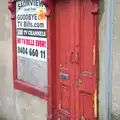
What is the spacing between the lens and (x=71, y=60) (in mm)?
5691

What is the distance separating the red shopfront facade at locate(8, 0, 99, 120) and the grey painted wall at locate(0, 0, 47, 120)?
15.9 inches

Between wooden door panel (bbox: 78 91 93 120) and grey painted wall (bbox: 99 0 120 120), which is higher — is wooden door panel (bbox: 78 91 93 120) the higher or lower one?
the lower one

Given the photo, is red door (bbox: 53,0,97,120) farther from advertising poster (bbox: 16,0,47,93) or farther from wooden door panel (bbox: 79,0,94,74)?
advertising poster (bbox: 16,0,47,93)

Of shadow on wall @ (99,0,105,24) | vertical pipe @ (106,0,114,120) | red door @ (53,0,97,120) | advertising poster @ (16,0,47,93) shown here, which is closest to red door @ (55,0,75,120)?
red door @ (53,0,97,120)

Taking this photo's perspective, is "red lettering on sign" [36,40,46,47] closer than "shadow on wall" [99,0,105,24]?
No

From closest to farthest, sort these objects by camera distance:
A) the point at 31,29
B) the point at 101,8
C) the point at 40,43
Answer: the point at 101,8, the point at 40,43, the point at 31,29

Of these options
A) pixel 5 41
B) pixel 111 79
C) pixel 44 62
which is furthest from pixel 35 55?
pixel 111 79

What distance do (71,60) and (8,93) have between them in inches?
99.1

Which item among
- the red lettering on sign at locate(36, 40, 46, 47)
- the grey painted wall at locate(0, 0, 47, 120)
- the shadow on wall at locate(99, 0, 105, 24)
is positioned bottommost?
the grey painted wall at locate(0, 0, 47, 120)

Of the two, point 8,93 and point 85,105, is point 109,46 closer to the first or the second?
point 85,105

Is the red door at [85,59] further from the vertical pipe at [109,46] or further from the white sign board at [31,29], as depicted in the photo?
the white sign board at [31,29]

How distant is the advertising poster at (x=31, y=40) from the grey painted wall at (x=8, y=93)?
0.37m

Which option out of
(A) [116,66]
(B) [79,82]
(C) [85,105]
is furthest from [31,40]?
(A) [116,66]

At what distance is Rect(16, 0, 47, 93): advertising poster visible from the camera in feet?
20.8
